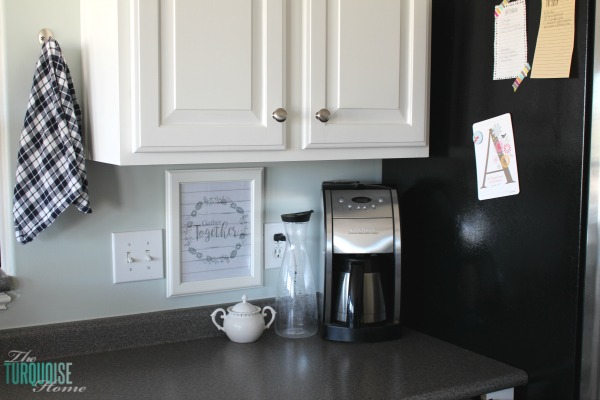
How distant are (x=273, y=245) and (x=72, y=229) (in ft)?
1.92

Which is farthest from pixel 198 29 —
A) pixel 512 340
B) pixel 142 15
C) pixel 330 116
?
pixel 512 340

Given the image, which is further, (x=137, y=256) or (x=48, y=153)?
(x=137, y=256)

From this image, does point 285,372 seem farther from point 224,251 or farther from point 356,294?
point 224,251

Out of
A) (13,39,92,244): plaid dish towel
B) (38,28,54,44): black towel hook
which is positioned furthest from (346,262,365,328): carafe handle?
(38,28,54,44): black towel hook

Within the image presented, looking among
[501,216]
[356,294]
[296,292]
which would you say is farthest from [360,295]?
[501,216]

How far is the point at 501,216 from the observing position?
172 centimetres

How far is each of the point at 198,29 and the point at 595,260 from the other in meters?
1.00

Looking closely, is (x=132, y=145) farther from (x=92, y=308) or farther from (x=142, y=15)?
(x=92, y=308)

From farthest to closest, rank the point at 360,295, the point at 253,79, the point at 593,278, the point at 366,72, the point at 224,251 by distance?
the point at 224,251 < the point at 360,295 < the point at 366,72 < the point at 253,79 < the point at 593,278

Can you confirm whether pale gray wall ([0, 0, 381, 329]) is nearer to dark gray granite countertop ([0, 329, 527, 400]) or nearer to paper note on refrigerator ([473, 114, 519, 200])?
dark gray granite countertop ([0, 329, 527, 400])

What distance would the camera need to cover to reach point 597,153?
4.81ft

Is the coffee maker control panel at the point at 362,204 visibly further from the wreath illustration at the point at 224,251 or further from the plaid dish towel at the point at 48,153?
the plaid dish towel at the point at 48,153

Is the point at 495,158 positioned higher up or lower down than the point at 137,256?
higher up

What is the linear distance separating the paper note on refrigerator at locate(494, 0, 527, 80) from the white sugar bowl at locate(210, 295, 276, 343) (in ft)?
2.91
